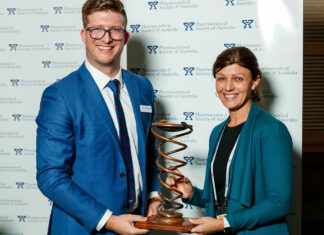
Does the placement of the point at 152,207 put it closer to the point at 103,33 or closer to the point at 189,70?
the point at 103,33

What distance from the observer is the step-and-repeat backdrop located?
3.28 m

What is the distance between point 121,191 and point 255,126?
87 centimetres

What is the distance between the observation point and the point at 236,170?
2.07 meters

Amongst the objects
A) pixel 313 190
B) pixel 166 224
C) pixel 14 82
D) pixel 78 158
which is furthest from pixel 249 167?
pixel 313 190

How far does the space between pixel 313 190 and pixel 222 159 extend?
547cm

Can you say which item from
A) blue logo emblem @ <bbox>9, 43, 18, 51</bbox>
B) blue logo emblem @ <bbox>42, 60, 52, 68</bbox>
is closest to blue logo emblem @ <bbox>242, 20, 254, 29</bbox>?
blue logo emblem @ <bbox>42, 60, 52, 68</bbox>

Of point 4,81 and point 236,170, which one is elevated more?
point 4,81

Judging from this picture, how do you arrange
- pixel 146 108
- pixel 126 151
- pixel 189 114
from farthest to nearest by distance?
1. pixel 189 114
2. pixel 146 108
3. pixel 126 151

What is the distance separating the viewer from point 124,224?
1.91 meters

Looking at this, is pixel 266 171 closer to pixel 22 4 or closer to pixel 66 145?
pixel 66 145

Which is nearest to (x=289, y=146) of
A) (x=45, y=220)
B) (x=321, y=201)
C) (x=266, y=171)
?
(x=266, y=171)

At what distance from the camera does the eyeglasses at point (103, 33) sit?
220 centimetres

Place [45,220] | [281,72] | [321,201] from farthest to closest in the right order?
[321,201]
[45,220]
[281,72]

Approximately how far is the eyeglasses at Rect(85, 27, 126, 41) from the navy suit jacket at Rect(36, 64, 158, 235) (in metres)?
0.25
